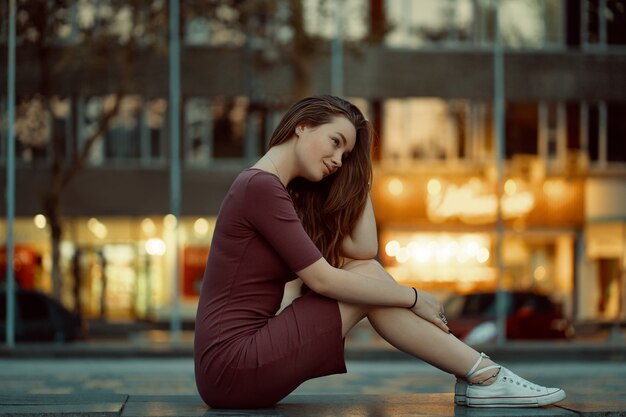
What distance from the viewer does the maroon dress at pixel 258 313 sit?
4.94 metres

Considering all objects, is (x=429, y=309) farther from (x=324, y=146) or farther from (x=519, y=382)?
(x=324, y=146)

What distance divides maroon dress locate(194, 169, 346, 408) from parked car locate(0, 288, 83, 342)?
1994cm

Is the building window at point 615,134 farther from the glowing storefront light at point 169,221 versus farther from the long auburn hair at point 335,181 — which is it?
the long auburn hair at point 335,181

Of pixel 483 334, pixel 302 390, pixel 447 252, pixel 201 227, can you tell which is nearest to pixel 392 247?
pixel 447 252

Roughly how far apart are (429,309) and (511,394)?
499 millimetres

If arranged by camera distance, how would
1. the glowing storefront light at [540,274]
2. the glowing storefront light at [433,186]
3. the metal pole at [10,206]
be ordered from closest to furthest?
the metal pole at [10,206], the glowing storefront light at [433,186], the glowing storefront light at [540,274]

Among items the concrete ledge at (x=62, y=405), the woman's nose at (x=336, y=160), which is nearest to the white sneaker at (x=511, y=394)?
the woman's nose at (x=336, y=160)

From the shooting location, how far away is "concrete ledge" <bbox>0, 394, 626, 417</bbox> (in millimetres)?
4852

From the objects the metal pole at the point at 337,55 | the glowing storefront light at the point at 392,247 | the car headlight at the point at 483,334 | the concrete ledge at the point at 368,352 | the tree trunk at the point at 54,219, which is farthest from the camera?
the glowing storefront light at the point at 392,247

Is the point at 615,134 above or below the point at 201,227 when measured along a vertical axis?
above

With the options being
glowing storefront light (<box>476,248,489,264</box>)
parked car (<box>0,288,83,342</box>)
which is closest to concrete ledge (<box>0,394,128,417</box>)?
parked car (<box>0,288,83,342</box>)

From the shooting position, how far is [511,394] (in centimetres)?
516

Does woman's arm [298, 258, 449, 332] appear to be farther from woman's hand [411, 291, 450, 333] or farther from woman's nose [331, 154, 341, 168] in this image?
woman's nose [331, 154, 341, 168]

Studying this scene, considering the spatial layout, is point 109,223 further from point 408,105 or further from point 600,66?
point 600,66
